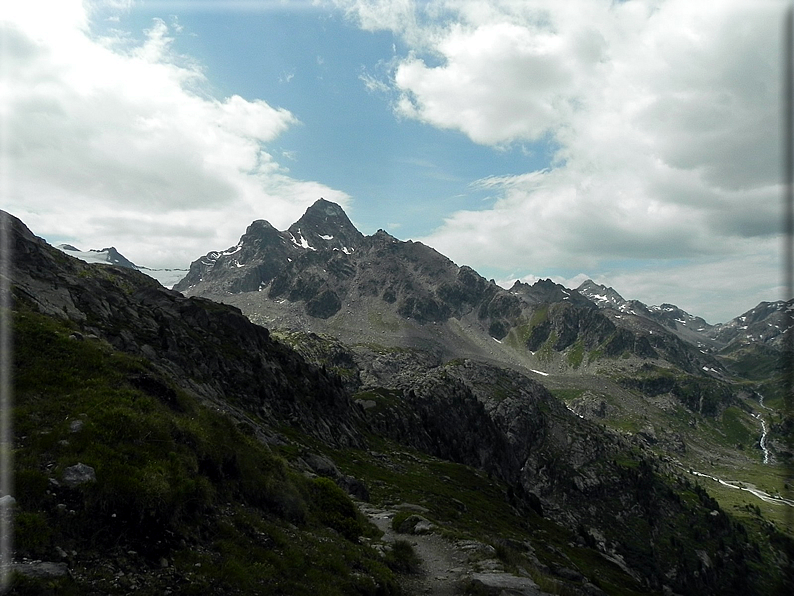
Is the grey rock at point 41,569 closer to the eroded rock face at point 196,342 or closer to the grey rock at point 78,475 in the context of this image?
the grey rock at point 78,475

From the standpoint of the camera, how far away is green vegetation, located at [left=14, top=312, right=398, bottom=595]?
13680 millimetres

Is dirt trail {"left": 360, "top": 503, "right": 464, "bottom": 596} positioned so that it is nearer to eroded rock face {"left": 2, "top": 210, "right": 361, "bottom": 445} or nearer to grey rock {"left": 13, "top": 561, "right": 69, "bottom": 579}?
grey rock {"left": 13, "top": 561, "right": 69, "bottom": 579}

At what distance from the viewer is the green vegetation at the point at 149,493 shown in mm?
13680

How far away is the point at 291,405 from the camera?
10238cm

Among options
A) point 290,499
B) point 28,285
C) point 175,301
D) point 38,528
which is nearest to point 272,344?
point 175,301

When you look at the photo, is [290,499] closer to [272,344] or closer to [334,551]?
[334,551]

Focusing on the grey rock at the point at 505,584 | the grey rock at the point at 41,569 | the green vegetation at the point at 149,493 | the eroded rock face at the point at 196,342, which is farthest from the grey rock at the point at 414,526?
the eroded rock face at the point at 196,342

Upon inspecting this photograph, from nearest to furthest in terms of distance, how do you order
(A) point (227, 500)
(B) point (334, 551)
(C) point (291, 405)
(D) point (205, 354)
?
1. (A) point (227, 500)
2. (B) point (334, 551)
3. (D) point (205, 354)
4. (C) point (291, 405)

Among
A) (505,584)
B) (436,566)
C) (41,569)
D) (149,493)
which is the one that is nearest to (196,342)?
(436,566)

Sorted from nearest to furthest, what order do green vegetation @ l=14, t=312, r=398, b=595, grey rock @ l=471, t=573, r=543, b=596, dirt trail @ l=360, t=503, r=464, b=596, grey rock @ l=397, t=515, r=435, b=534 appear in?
1. green vegetation @ l=14, t=312, r=398, b=595
2. grey rock @ l=471, t=573, r=543, b=596
3. dirt trail @ l=360, t=503, r=464, b=596
4. grey rock @ l=397, t=515, r=435, b=534

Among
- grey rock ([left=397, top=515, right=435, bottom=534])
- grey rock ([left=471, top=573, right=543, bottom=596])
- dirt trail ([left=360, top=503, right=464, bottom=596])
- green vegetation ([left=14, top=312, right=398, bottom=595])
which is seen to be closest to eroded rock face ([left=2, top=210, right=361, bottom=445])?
green vegetation ([left=14, top=312, right=398, bottom=595])

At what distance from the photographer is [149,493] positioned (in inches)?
606

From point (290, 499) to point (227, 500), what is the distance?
4687mm

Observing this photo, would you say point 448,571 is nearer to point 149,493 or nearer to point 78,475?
point 149,493
